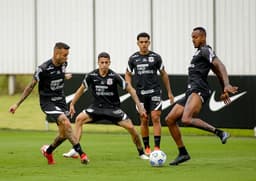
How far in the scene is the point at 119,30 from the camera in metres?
29.3

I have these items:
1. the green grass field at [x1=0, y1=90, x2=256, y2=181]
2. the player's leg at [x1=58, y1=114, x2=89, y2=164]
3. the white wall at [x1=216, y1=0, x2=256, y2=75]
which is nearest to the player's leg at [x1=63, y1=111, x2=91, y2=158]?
the green grass field at [x1=0, y1=90, x2=256, y2=181]

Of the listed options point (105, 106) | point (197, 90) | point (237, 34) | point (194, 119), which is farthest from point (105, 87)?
point (237, 34)

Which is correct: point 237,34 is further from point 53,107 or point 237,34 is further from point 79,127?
point 53,107

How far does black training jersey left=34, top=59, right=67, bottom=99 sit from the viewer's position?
17141mm

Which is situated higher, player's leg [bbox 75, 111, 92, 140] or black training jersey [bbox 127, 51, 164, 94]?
black training jersey [bbox 127, 51, 164, 94]

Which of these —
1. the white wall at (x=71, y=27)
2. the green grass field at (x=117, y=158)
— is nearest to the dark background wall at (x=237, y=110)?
the green grass field at (x=117, y=158)

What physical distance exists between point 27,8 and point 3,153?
38.1 ft

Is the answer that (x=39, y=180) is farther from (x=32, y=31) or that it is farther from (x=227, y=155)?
(x=32, y=31)

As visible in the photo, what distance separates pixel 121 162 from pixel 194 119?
1769 millimetres

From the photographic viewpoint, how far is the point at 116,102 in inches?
732

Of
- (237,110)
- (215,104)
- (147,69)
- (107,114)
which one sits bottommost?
(237,110)

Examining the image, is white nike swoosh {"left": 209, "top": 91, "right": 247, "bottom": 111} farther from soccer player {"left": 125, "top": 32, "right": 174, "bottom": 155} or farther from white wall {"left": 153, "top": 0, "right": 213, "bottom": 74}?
soccer player {"left": 125, "top": 32, "right": 174, "bottom": 155}

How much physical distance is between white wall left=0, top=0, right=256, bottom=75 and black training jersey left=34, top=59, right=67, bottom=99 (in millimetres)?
11082

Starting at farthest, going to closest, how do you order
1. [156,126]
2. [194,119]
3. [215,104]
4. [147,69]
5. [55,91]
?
[215,104], [147,69], [156,126], [55,91], [194,119]
